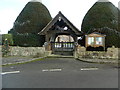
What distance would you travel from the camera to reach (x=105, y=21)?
18.8 m

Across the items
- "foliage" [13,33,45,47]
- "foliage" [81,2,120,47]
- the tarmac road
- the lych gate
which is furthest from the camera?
"foliage" [13,33,45,47]

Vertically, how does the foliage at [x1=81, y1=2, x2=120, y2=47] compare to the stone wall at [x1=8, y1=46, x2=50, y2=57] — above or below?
above

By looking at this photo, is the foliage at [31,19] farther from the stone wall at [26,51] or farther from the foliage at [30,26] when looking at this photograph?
the stone wall at [26,51]

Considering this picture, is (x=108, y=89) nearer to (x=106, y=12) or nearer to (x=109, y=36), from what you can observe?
(x=109, y=36)

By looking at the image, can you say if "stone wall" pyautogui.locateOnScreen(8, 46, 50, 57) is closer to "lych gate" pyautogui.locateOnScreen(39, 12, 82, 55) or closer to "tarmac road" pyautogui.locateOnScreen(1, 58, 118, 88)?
"lych gate" pyautogui.locateOnScreen(39, 12, 82, 55)

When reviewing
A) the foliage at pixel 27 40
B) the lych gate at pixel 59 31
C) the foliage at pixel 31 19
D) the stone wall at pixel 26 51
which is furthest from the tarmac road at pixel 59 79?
the foliage at pixel 31 19

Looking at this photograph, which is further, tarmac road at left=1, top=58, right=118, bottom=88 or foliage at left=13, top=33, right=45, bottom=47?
foliage at left=13, top=33, right=45, bottom=47

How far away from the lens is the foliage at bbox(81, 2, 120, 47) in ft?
59.9

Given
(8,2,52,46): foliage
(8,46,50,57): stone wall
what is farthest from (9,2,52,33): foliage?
(8,46,50,57): stone wall

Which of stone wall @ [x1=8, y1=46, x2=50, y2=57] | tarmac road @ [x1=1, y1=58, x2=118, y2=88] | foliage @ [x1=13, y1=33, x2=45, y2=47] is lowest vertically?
tarmac road @ [x1=1, y1=58, x2=118, y2=88]

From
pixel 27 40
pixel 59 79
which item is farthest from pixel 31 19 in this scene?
pixel 59 79

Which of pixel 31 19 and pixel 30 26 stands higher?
pixel 31 19

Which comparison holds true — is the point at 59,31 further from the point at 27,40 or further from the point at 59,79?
the point at 59,79

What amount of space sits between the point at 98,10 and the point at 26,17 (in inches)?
469
